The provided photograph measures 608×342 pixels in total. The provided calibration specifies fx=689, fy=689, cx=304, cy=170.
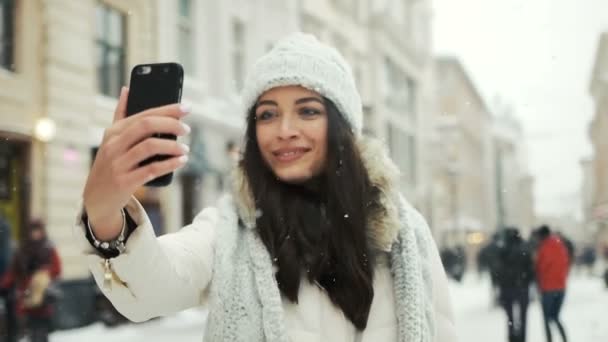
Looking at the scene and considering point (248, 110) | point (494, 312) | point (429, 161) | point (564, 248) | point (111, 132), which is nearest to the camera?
point (111, 132)

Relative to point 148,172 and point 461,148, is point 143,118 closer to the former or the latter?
point 148,172

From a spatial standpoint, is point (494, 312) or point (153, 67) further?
point (494, 312)

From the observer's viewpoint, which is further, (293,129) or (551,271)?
(551,271)

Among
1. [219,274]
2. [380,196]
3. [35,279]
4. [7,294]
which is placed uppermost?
[380,196]

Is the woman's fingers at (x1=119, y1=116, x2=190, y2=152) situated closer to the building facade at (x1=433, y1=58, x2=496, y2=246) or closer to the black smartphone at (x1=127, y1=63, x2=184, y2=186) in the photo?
the black smartphone at (x1=127, y1=63, x2=184, y2=186)

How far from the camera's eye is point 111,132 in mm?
1071

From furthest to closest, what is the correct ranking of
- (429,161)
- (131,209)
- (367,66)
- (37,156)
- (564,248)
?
(429,161) → (367,66) → (37,156) → (564,248) → (131,209)

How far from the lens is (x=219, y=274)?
4.79 ft

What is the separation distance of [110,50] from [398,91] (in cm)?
1433

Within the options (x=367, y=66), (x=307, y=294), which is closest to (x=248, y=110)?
(x=307, y=294)

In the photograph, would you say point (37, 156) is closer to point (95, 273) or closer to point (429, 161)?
point (95, 273)

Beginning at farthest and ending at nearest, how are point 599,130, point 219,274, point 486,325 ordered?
point 486,325 < point 599,130 < point 219,274

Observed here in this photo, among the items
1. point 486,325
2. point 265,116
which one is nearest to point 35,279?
point 265,116

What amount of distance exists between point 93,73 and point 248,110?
8.51 metres
